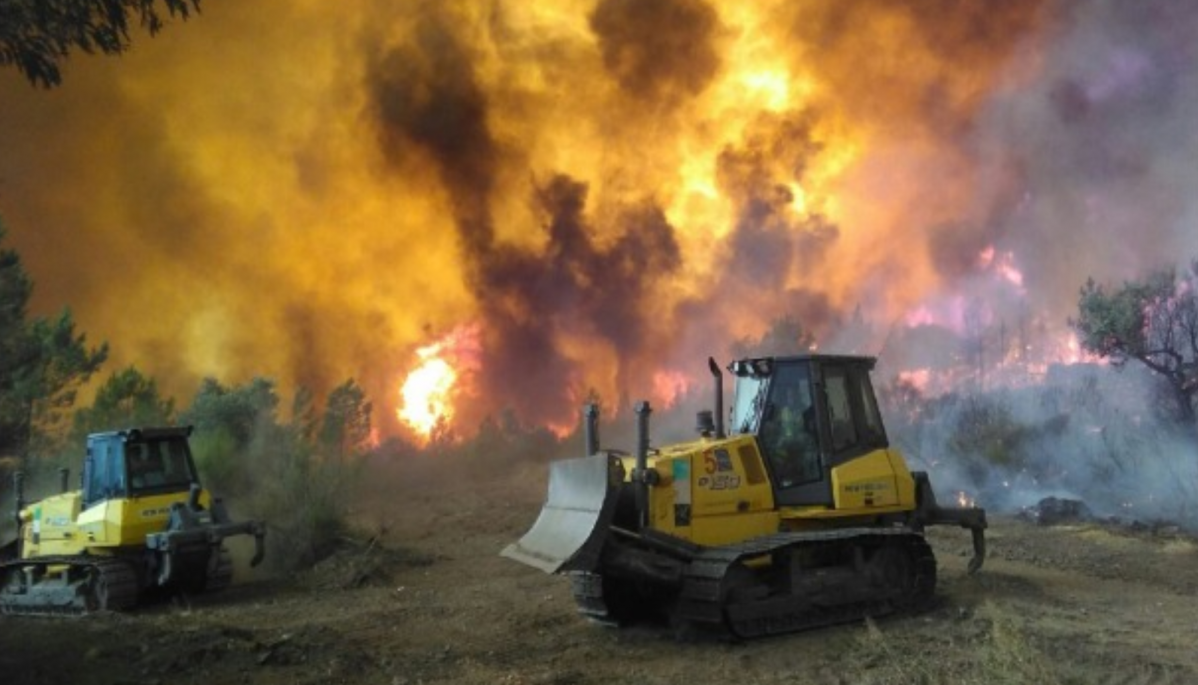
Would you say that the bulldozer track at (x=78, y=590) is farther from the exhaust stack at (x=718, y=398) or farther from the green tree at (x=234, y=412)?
the green tree at (x=234, y=412)

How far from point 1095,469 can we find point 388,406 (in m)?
27.0

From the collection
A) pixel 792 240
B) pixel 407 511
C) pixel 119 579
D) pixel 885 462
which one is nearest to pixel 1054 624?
pixel 885 462

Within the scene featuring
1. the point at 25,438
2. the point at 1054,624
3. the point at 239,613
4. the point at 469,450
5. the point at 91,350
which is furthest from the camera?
the point at 469,450

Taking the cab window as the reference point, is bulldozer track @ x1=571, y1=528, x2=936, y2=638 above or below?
below

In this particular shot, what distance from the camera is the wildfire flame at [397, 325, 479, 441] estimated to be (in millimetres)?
38875

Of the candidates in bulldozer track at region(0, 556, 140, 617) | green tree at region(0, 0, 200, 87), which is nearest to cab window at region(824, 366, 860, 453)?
green tree at region(0, 0, 200, 87)

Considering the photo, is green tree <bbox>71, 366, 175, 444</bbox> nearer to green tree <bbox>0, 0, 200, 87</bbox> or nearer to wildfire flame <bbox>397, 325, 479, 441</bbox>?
wildfire flame <bbox>397, 325, 479, 441</bbox>

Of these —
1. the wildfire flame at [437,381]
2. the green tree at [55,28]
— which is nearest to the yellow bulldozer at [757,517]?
the green tree at [55,28]

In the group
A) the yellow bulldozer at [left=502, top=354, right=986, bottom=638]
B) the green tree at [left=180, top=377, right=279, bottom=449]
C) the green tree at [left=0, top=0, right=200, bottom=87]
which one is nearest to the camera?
the green tree at [left=0, top=0, right=200, bottom=87]

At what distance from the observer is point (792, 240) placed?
40.2m

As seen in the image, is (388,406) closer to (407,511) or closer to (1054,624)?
(407,511)

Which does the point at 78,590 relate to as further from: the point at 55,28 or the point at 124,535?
the point at 55,28

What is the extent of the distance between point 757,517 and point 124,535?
10.7 meters

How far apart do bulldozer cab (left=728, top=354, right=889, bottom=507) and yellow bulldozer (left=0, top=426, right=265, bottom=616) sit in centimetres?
958
